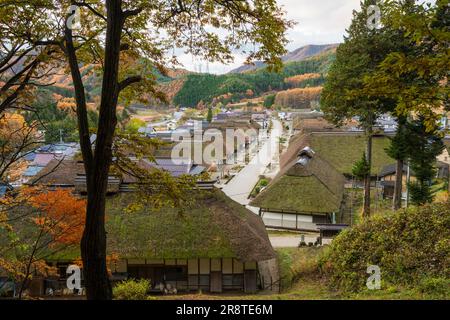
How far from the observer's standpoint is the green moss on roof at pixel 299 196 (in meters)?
25.9

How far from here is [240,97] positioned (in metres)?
161

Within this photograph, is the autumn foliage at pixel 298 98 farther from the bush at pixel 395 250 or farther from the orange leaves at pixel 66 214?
the orange leaves at pixel 66 214

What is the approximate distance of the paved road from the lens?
36375 mm

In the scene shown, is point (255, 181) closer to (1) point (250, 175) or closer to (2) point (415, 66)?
(1) point (250, 175)

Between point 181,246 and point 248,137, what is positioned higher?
point 248,137

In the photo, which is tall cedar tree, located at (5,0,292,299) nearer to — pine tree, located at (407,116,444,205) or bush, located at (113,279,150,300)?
bush, located at (113,279,150,300)

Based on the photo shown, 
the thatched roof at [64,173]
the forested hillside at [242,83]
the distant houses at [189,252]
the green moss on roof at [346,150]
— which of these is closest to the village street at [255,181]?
the distant houses at [189,252]

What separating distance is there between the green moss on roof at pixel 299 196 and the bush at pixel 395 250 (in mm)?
11767

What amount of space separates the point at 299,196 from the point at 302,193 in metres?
0.36

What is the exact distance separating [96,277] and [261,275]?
1397 centimetres

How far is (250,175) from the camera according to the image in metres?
45.6
